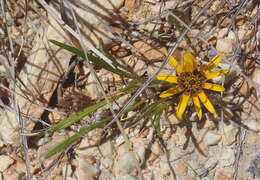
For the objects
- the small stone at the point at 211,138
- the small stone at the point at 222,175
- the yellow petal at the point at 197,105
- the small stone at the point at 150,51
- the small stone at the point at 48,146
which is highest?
the small stone at the point at 150,51

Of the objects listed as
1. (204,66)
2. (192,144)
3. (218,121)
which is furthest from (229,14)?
(192,144)

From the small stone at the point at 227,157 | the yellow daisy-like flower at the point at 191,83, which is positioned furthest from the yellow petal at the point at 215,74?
the small stone at the point at 227,157

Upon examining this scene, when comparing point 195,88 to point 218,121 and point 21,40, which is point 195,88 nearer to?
point 218,121

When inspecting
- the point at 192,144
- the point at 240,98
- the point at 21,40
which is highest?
the point at 21,40

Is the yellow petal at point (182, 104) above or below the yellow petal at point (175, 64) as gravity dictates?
below

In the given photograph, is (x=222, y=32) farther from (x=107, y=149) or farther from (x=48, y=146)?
(x=48, y=146)

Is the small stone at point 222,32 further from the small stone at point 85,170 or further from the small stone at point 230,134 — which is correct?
the small stone at point 85,170
